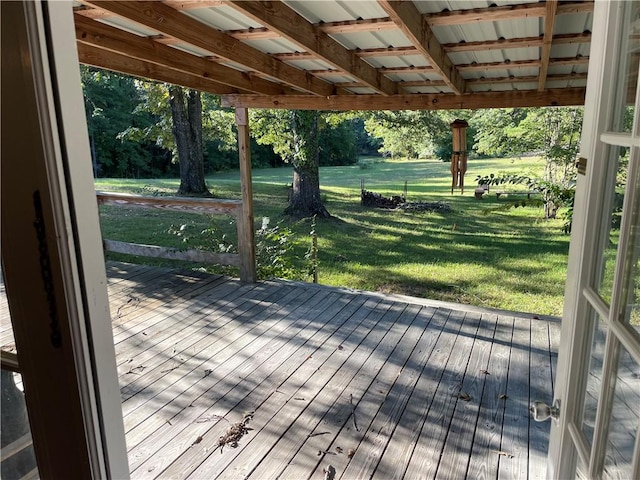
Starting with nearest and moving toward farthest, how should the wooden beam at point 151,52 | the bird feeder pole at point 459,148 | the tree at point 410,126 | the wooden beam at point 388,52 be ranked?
the wooden beam at point 151,52
the wooden beam at point 388,52
the bird feeder pole at point 459,148
the tree at point 410,126

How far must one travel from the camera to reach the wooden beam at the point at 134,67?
285 cm

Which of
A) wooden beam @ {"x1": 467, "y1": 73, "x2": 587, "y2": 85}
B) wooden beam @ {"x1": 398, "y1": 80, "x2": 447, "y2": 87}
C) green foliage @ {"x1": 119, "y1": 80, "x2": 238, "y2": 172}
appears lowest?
wooden beam @ {"x1": 467, "y1": 73, "x2": 587, "y2": 85}

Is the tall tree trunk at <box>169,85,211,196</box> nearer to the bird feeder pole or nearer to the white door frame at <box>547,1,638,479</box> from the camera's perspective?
the bird feeder pole

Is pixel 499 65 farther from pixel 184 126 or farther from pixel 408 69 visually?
pixel 184 126

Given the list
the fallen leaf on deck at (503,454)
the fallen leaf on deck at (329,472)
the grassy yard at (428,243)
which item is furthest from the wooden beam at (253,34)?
the grassy yard at (428,243)

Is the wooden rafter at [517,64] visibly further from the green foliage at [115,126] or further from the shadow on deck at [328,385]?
the green foliage at [115,126]

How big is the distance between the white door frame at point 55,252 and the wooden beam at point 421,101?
3.50m

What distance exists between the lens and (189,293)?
4348mm

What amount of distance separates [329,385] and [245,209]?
230cm

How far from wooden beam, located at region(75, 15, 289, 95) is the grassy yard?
145 inches

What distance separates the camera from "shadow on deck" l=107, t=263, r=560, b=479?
2125 millimetres

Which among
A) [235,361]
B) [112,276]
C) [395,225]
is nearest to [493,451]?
[235,361]

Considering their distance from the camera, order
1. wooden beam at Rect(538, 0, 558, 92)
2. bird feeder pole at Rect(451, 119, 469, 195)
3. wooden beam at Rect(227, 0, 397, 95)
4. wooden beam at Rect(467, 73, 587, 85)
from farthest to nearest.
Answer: bird feeder pole at Rect(451, 119, 469, 195)
wooden beam at Rect(467, 73, 587, 85)
wooden beam at Rect(227, 0, 397, 95)
wooden beam at Rect(538, 0, 558, 92)

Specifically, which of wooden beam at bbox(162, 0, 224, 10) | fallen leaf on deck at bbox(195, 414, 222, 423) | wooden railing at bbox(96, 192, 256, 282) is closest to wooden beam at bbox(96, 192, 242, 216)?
wooden railing at bbox(96, 192, 256, 282)
